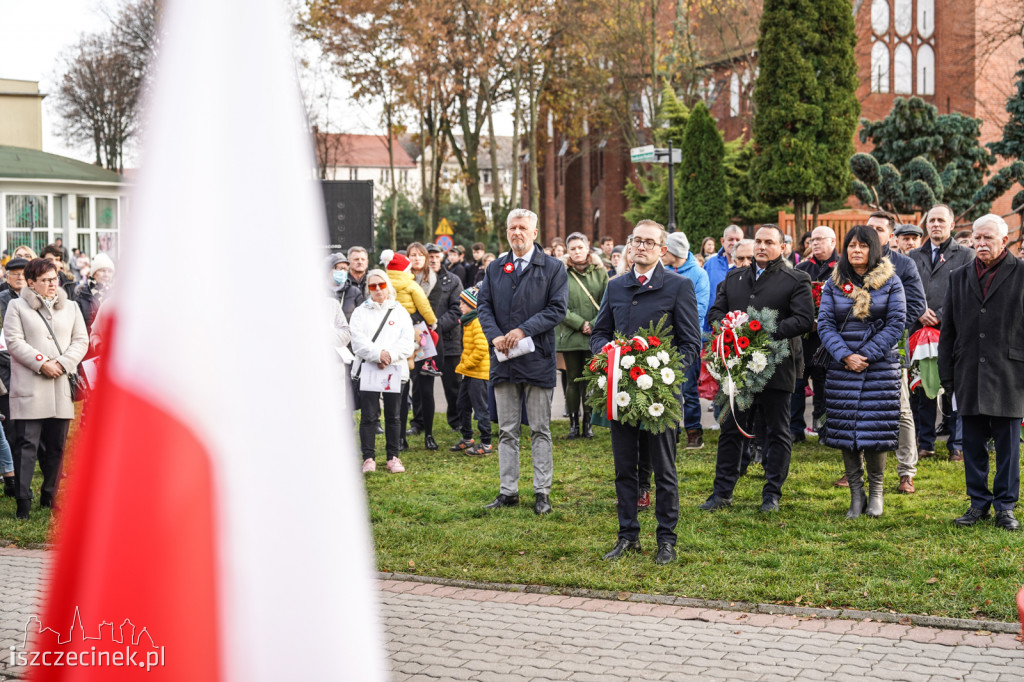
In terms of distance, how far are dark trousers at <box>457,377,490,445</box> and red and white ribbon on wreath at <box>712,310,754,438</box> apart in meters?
4.25

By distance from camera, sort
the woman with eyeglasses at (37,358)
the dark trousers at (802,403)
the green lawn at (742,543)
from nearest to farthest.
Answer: the green lawn at (742,543) → the woman with eyeglasses at (37,358) → the dark trousers at (802,403)

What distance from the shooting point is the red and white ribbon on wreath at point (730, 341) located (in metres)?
8.75

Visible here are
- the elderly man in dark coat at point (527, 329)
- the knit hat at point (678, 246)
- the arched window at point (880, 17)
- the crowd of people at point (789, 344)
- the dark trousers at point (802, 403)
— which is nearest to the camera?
the crowd of people at point (789, 344)

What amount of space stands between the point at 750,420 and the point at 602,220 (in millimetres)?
53746

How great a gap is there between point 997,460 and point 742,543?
2115mm

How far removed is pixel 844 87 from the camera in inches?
1095

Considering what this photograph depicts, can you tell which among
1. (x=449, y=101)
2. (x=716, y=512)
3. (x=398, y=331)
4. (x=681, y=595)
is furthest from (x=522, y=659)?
(x=449, y=101)

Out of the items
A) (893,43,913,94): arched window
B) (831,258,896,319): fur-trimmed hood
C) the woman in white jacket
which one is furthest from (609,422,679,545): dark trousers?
(893,43,913,94): arched window

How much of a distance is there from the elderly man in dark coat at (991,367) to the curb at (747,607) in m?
2.25

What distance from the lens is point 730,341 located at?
348 inches

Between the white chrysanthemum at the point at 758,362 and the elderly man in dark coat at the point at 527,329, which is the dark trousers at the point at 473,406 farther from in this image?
the white chrysanthemum at the point at 758,362

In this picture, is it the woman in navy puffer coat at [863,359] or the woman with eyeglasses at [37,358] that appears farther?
the woman with eyeglasses at [37,358]

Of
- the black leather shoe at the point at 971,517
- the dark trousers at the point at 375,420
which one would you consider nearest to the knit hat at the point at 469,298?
the dark trousers at the point at 375,420

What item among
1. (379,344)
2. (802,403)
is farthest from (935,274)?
(379,344)
